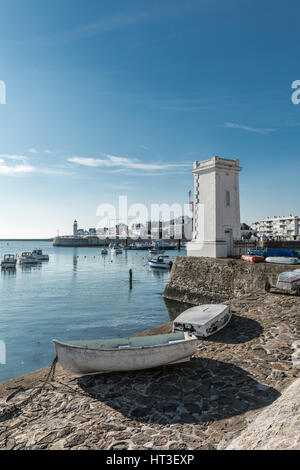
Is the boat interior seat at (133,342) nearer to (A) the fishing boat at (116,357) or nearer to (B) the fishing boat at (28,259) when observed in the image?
(A) the fishing boat at (116,357)

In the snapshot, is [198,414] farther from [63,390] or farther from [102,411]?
[63,390]

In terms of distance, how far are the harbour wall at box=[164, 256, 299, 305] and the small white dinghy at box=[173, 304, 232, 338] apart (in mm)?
7089

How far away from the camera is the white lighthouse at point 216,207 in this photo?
2547 cm

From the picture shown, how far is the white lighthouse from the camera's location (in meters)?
25.5

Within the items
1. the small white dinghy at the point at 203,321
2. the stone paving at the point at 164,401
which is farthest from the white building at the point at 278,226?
the stone paving at the point at 164,401

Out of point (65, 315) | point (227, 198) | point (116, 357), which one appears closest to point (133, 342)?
point (116, 357)

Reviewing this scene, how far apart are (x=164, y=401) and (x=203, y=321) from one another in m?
4.67

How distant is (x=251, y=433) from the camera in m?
5.35

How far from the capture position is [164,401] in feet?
24.2

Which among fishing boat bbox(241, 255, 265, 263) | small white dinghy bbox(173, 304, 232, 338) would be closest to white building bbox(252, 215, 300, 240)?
fishing boat bbox(241, 255, 265, 263)

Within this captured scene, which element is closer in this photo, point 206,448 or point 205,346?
point 206,448

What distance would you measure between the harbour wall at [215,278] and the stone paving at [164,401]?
993cm
